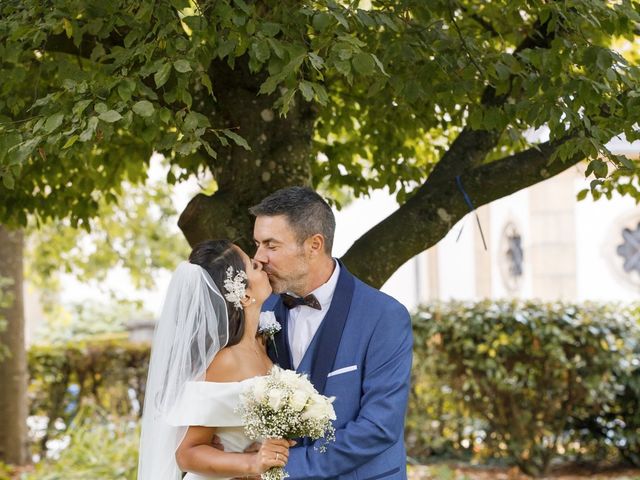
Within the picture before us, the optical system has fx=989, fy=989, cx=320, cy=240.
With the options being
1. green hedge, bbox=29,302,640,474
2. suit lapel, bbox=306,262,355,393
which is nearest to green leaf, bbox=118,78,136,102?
suit lapel, bbox=306,262,355,393

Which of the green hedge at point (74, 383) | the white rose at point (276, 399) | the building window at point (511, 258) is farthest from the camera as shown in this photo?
the building window at point (511, 258)

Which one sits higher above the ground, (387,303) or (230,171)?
(230,171)

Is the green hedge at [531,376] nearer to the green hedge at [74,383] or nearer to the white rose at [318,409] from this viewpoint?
the green hedge at [74,383]

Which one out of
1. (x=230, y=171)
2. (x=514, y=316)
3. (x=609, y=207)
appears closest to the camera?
(x=230, y=171)

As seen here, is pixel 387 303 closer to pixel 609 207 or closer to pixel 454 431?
pixel 454 431

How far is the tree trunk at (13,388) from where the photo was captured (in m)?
9.69

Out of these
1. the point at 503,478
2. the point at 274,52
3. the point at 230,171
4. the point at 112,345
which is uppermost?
the point at 274,52

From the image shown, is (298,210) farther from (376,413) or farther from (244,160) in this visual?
(244,160)

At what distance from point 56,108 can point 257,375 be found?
137cm

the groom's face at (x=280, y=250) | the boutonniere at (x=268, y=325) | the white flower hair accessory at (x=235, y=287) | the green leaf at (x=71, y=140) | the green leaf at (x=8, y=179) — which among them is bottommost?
Answer: the boutonniere at (x=268, y=325)

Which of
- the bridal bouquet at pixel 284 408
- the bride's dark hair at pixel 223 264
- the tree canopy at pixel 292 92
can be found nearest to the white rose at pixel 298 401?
the bridal bouquet at pixel 284 408

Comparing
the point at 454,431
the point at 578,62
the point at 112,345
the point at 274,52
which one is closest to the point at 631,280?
the point at 454,431

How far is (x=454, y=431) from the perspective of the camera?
9477mm

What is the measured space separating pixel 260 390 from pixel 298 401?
0.13 metres
